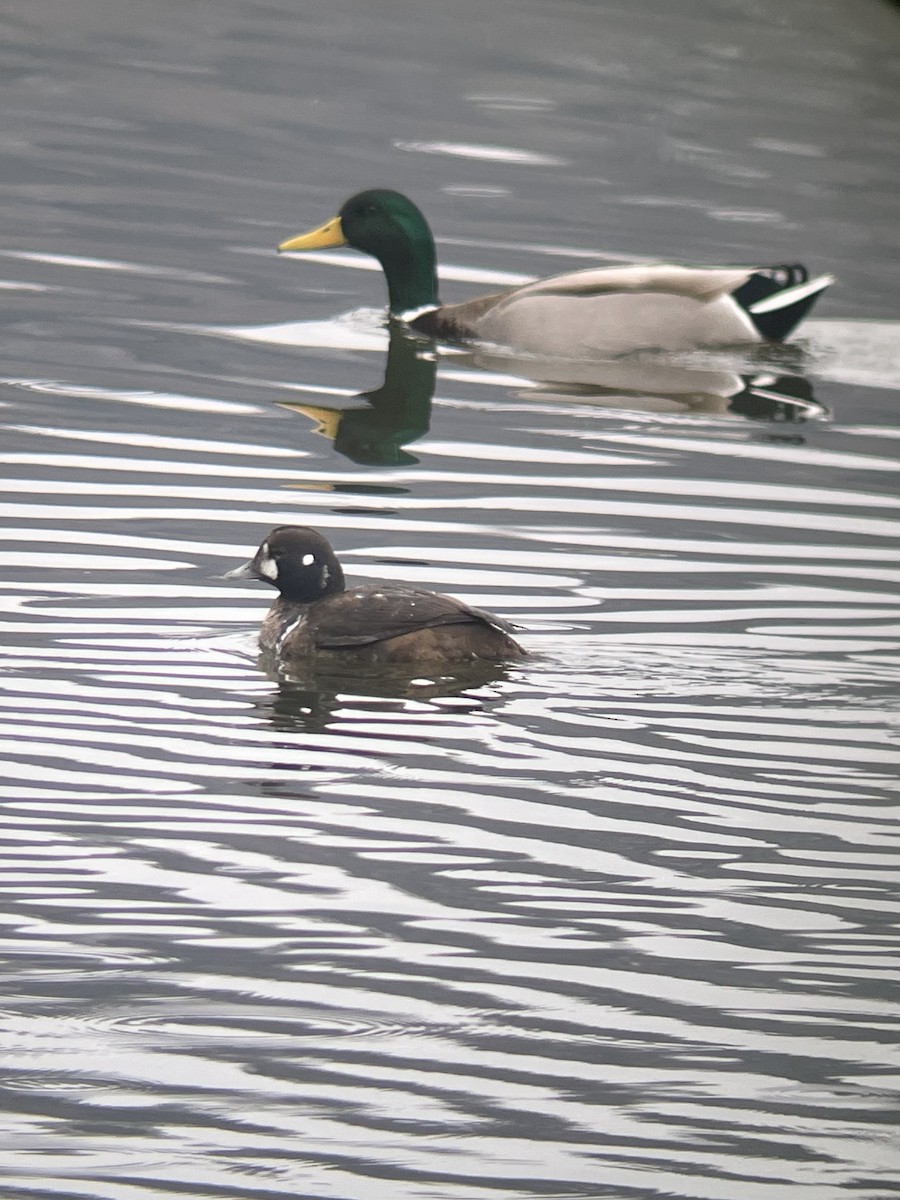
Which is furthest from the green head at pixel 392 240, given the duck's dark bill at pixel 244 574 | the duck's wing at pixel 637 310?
the duck's dark bill at pixel 244 574

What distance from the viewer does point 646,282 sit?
48.5 ft

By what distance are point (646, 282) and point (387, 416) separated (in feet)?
8.66

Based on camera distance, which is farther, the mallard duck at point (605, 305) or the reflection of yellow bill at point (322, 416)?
the mallard duck at point (605, 305)

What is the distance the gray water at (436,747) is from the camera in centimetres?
537

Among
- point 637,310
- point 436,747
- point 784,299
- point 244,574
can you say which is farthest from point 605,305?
point 436,747

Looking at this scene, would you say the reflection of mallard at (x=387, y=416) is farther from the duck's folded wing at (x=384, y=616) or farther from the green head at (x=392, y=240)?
the duck's folded wing at (x=384, y=616)

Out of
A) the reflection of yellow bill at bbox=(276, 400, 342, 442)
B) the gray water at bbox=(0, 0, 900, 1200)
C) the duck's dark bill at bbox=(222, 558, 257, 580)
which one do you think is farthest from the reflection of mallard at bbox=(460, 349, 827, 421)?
the duck's dark bill at bbox=(222, 558, 257, 580)

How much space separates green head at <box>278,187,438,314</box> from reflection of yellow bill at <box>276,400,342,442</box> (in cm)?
269

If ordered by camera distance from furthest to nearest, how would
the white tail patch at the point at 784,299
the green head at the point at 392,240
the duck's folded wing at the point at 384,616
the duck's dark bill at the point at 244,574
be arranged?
the green head at the point at 392,240, the white tail patch at the point at 784,299, the duck's dark bill at the point at 244,574, the duck's folded wing at the point at 384,616

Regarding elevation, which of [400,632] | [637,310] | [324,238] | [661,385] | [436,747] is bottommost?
[436,747]

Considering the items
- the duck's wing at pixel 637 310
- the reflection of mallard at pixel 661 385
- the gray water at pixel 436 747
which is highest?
the duck's wing at pixel 637 310

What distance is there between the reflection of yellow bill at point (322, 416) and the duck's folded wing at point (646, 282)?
2215 millimetres

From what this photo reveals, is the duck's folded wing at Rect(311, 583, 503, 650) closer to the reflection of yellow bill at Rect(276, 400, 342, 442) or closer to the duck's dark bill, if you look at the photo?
the duck's dark bill

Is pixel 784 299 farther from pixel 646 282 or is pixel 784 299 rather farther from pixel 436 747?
pixel 436 747
